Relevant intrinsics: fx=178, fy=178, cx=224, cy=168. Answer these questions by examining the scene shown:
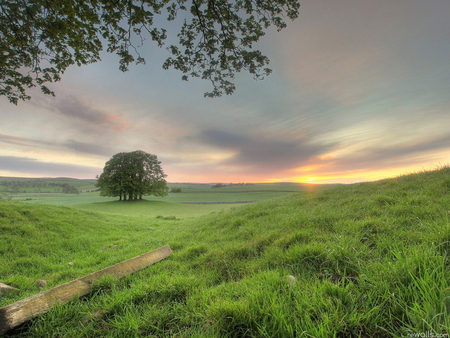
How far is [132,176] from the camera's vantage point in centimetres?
4994

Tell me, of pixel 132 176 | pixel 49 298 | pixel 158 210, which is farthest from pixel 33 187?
pixel 49 298

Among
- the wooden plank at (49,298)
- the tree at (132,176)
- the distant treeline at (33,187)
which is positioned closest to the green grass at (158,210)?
the tree at (132,176)

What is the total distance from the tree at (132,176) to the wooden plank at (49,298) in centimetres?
4967

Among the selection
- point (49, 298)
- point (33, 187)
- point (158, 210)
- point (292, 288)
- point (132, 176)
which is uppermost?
point (132, 176)

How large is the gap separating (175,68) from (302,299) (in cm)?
1138

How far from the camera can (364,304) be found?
6.89 ft

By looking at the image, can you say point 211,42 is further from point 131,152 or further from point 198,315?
point 131,152

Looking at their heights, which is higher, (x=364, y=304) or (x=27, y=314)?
(x=364, y=304)

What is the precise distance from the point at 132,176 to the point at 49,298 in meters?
52.6

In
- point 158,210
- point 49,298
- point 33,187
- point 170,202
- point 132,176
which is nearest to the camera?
point 49,298

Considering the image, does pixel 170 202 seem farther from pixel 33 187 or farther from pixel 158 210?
pixel 33 187

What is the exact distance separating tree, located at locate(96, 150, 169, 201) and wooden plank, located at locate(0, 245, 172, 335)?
4967 centimetres

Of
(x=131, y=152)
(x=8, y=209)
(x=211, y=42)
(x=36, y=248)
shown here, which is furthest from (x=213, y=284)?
(x=131, y=152)

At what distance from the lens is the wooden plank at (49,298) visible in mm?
2252
